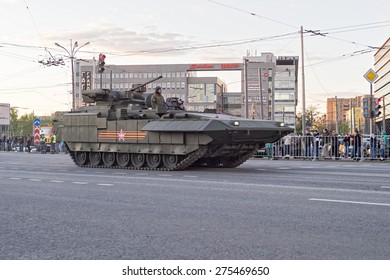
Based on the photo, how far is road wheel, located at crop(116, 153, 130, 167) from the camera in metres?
20.2

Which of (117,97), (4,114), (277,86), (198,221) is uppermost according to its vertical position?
(277,86)

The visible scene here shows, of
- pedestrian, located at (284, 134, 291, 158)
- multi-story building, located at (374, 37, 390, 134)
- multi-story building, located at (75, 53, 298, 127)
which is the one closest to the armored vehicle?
pedestrian, located at (284, 134, 291, 158)

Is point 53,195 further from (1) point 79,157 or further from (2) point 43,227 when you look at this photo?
(1) point 79,157

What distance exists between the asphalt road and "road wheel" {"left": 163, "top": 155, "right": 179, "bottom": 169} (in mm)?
5763

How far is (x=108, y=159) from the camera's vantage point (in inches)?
822

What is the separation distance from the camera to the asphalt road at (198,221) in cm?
566

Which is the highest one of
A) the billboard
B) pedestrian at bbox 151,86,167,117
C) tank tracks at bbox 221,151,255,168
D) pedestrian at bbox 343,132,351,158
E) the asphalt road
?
the billboard

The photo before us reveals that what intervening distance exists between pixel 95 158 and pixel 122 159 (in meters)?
1.47

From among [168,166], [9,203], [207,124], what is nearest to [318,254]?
[9,203]

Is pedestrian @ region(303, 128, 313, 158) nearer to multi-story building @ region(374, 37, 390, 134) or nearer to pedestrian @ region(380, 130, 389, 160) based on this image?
pedestrian @ region(380, 130, 389, 160)

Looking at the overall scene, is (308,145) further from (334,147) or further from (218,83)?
(218,83)

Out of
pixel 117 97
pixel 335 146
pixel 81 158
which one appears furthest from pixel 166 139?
pixel 335 146

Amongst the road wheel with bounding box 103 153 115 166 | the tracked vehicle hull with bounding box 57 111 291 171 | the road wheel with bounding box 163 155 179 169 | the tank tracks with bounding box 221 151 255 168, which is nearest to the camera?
the tracked vehicle hull with bounding box 57 111 291 171

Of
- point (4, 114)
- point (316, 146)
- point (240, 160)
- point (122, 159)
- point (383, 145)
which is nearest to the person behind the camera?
point (240, 160)
